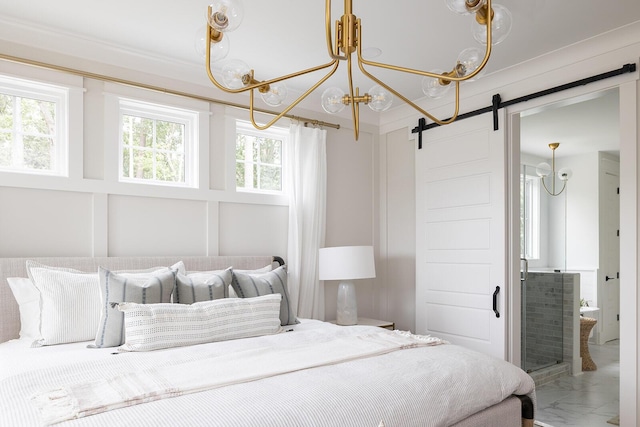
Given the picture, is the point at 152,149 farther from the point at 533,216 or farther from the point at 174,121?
the point at 533,216

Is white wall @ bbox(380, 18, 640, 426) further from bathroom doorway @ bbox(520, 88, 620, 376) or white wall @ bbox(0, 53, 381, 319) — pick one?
bathroom doorway @ bbox(520, 88, 620, 376)

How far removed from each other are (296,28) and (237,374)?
2.17 m

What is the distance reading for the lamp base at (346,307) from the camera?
3986mm

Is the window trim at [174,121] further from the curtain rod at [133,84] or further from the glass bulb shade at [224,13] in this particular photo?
the glass bulb shade at [224,13]

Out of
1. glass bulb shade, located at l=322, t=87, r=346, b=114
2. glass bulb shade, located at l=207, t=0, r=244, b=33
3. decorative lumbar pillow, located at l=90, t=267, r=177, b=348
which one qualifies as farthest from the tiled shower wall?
glass bulb shade, located at l=207, t=0, r=244, b=33

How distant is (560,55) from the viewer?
3.33 metres

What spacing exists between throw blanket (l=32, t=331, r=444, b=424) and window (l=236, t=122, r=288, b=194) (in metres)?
1.99

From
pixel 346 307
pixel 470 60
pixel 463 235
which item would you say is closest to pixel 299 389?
pixel 470 60

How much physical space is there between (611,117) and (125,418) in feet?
17.8

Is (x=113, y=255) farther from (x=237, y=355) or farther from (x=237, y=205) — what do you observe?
(x=237, y=355)

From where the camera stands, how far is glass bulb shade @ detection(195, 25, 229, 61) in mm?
1751

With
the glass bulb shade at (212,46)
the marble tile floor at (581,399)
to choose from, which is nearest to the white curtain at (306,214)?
the marble tile floor at (581,399)

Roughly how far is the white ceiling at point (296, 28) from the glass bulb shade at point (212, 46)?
1.04m

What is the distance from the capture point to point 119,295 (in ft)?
8.12
